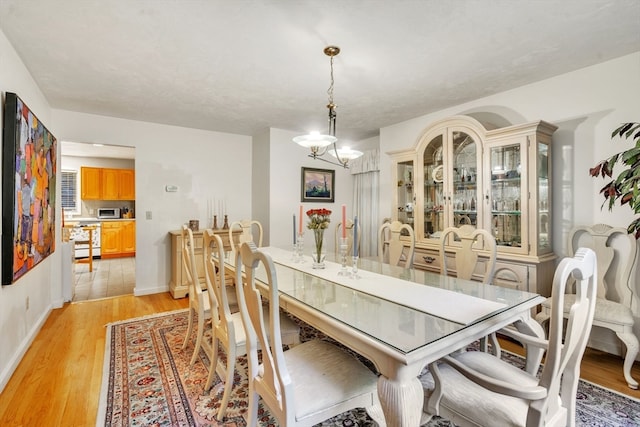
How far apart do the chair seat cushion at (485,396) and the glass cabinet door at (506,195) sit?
177 cm

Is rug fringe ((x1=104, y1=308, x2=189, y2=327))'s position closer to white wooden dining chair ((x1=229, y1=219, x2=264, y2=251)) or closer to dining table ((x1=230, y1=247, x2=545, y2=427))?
white wooden dining chair ((x1=229, y1=219, x2=264, y2=251))

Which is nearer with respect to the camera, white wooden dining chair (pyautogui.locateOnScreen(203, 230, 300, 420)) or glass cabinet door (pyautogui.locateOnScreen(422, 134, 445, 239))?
white wooden dining chair (pyautogui.locateOnScreen(203, 230, 300, 420))

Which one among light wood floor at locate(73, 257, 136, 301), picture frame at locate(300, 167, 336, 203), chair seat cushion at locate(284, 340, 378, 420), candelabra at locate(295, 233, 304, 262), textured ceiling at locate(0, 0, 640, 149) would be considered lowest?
light wood floor at locate(73, 257, 136, 301)

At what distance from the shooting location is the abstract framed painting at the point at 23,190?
207cm

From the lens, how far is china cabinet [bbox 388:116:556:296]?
2.69 meters

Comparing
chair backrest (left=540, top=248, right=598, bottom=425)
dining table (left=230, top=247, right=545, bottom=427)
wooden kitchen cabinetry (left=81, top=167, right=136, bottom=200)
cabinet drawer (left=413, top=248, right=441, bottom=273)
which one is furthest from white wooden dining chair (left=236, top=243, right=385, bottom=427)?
wooden kitchen cabinetry (left=81, top=167, right=136, bottom=200)

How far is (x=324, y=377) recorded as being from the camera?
4.53 ft

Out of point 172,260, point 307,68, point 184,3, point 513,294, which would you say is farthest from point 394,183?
point 172,260

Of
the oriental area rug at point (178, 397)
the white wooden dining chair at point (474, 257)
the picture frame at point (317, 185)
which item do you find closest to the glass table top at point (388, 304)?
the white wooden dining chair at point (474, 257)

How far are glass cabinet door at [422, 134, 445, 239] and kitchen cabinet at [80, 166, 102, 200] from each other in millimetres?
7274

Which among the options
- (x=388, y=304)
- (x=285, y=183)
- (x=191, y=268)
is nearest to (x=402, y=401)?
(x=388, y=304)

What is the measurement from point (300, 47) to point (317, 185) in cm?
287

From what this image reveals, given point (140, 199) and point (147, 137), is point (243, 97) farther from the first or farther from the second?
point (140, 199)

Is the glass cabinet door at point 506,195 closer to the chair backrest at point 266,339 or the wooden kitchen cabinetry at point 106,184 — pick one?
the chair backrest at point 266,339
